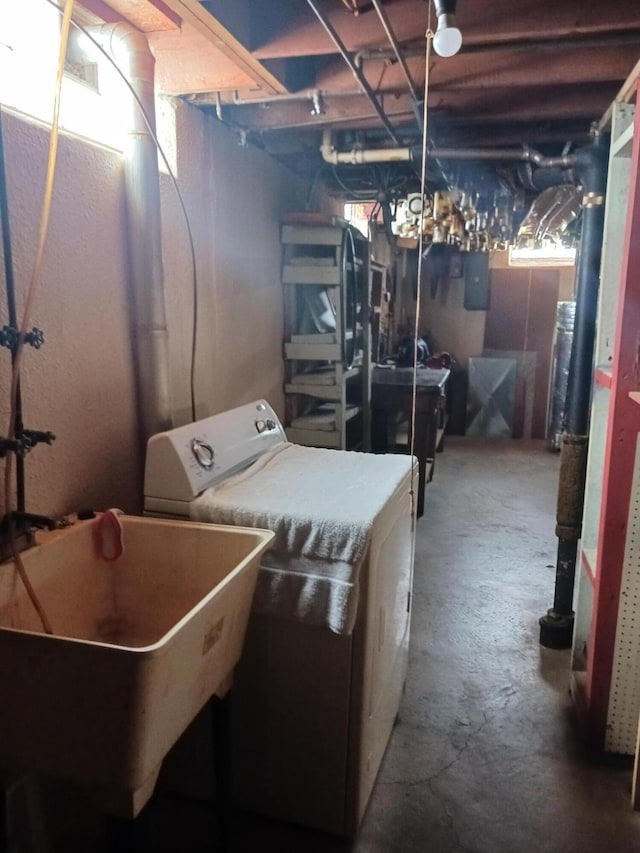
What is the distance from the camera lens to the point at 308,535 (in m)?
1.46

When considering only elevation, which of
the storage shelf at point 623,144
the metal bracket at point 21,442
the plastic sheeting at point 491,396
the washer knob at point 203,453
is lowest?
the plastic sheeting at point 491,396

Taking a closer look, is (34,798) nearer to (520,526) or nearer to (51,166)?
(51,166)

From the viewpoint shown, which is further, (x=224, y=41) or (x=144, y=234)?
(x=144, y=234)

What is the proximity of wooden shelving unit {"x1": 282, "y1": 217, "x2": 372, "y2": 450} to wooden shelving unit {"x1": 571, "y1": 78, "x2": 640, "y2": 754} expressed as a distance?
157 centimetres

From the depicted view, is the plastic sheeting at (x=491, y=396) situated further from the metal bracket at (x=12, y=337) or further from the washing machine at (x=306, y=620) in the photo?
the metal bracket at (x=12, y=337)

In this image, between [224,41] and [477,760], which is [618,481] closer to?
[477,760]

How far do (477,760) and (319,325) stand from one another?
234 centimetres

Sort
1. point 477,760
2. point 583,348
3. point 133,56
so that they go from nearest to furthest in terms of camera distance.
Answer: point 133,56 < point 477,760 < point 583,348

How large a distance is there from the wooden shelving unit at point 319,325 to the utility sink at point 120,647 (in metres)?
2.01

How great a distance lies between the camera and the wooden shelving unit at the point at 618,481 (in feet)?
5.76

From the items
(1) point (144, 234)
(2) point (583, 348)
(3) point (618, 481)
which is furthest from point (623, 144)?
(1) point (144, 234)

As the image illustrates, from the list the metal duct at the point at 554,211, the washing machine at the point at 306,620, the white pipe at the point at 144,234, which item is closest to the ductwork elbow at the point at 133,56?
the white pipe at the point at 144,234

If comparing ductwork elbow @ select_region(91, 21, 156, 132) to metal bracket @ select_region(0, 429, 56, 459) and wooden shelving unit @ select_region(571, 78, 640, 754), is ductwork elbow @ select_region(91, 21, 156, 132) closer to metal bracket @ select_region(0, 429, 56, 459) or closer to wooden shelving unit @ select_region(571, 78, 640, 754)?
metal bracket @ select_region(0, 429, 56, 459)

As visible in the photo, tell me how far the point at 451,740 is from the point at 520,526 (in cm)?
227
